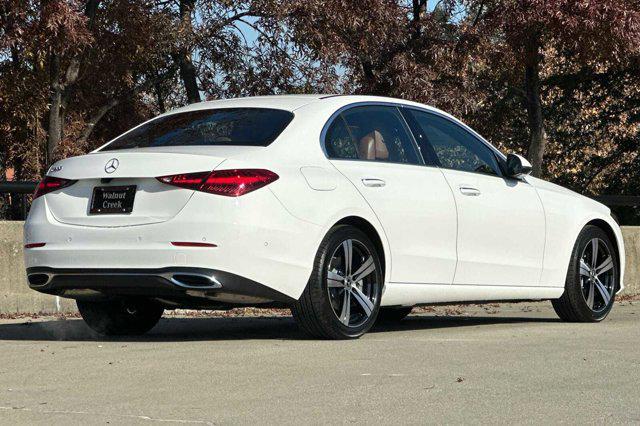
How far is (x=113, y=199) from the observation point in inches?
313

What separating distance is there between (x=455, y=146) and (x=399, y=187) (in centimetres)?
112

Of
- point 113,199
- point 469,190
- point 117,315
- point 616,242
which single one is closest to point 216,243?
point 113,199

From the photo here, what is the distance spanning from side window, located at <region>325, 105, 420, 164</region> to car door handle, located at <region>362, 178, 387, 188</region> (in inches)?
8.1

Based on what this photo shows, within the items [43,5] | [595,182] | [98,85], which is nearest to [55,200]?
[43,5]

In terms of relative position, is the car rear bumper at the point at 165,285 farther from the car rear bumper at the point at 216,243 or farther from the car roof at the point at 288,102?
the car roof at the point at 288,102

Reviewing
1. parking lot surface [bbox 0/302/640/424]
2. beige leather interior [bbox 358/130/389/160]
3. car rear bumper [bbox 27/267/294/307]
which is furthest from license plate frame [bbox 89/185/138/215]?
beige leather interior [bbox 358/130/389/160]

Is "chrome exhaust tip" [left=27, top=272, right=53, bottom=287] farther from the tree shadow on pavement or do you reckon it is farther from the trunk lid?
the tree shadow on pavement

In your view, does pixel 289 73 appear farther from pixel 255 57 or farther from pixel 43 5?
pixel 43 5

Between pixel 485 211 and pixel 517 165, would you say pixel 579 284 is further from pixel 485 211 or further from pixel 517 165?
pixel 485 211

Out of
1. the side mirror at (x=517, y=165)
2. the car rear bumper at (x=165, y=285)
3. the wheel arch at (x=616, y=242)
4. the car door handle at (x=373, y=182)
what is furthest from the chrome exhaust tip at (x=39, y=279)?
the wheel arch at (x=616, y=242)

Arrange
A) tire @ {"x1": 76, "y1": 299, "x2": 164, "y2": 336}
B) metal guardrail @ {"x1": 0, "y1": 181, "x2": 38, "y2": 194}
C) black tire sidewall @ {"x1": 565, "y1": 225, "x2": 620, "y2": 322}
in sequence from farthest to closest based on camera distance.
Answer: metal guardrail @ {"x1": 0, "y1": 181, "x2": 38, "y2": 194}
black tire sidewall @ {"x1": 565, "y1": 225, "x2": 620, "y2": 322}
tire @ {"x1": 76, "y1": 299, "x2": 164, "y2": 336}

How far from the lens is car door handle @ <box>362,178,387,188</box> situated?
8.45 meters

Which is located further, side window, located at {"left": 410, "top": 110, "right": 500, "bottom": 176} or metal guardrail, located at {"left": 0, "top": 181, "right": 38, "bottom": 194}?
metal guardrail, located at {"left": 0, "top": 181, "right": 38, "bottom": 194}

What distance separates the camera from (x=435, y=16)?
18.0 meters
